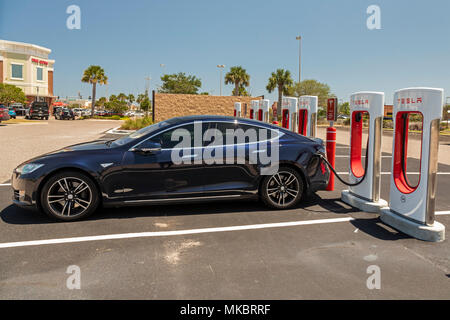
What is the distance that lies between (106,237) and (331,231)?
9.32 ft

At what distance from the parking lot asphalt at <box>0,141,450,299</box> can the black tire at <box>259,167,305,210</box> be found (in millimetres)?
181

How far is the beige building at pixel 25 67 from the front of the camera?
64.7 meters

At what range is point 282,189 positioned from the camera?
5977mm

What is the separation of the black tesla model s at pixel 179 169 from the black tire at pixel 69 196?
12mm

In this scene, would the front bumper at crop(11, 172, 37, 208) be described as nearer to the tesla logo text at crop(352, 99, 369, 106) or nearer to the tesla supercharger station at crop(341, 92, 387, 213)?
the tesla supercharger station at crop(341, 92, 387, 213)

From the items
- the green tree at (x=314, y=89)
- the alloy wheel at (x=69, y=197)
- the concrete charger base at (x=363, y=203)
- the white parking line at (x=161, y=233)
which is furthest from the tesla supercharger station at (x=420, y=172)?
the green tree at (x=314, y=89)

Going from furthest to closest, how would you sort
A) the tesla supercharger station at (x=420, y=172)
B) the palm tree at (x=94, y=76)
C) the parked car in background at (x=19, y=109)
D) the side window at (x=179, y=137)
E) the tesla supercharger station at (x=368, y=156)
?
the palm tree at (x=94, y=76) → the parked car in background at (x=19, y=109) → the tesla supercharger station at (x=368, y=156) → the side window at (x=179, y=137) → the tesla supercharger station at (x=420, y=172)

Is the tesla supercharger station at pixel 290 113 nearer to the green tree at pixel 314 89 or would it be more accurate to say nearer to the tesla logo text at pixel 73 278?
the tesla logo text at pixel 73 278

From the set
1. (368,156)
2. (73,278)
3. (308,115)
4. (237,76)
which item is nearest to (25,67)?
(237,76)

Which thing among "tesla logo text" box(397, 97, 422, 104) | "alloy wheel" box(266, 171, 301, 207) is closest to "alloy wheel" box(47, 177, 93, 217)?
"alloy wheel" box(266, 171, 301, 207)

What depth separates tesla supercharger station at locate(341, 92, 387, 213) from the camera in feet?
19.0

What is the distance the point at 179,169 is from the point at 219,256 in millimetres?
1743

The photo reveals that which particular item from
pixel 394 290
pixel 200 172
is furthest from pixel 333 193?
pixel 394 290
